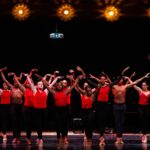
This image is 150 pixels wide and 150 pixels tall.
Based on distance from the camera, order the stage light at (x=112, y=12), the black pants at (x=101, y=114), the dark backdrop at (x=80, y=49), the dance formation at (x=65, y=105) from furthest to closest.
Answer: the dark backdrop at (x=80, y=49)
the stage light at (x=112, y=12)
the black pants at (x=101, y=114)
the dance formation at (x=65, y=105)

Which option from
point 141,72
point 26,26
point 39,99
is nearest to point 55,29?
point 26,26

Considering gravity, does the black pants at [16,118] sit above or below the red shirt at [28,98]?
below

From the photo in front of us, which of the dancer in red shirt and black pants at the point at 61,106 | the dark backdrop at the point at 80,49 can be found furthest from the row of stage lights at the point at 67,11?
the dark backdrop at the point at 80,49

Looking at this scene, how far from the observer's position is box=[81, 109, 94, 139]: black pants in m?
11.8

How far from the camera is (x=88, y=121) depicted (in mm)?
11852

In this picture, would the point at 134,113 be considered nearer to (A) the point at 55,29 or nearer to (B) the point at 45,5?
(A) the point at 55,29

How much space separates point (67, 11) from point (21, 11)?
1350 millimetres

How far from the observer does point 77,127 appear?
701 inches

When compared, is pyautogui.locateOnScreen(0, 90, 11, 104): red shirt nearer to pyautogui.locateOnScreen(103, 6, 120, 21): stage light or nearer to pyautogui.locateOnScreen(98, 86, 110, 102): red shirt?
pyautogui.locateOnScreen(98, 86, 110, 102): red shirt

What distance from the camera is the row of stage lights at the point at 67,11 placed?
45.5ft

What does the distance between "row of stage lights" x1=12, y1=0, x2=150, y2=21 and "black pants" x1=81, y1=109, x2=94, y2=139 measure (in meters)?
3.36

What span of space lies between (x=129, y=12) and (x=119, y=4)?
1.23 ft

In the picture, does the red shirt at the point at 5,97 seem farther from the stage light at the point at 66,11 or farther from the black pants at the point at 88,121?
the black pants at the point at 88,121

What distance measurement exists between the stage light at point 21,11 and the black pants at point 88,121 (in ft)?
11.9
